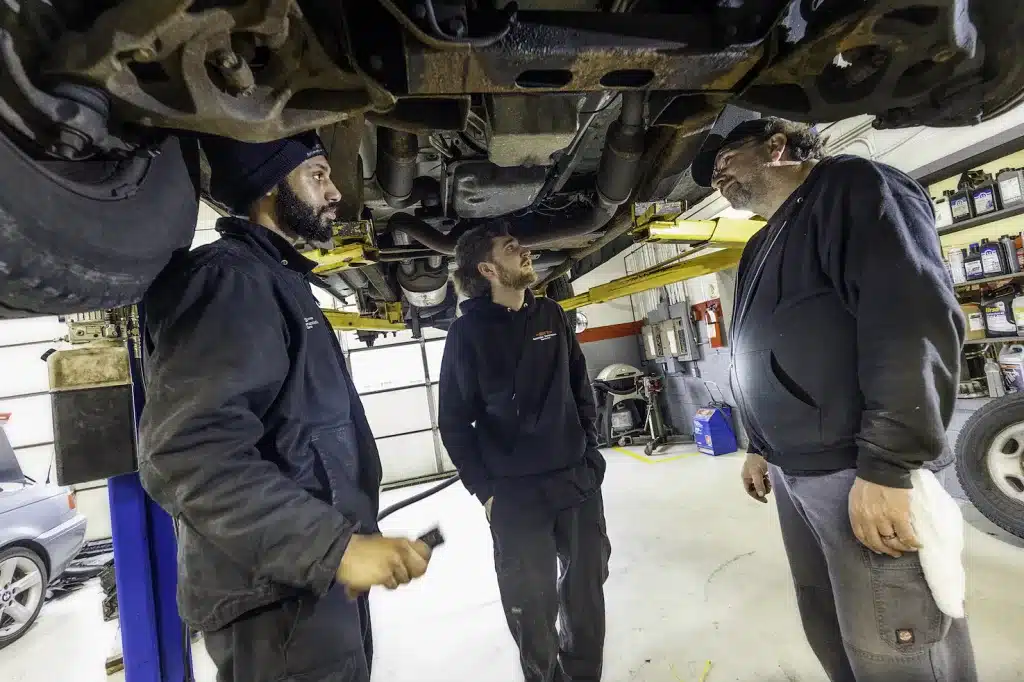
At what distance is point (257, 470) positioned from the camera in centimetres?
67

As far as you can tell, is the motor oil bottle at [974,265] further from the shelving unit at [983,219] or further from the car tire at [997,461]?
the car tire at [997,461]

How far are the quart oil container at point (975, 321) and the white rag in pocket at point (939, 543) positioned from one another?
2887 millimetres

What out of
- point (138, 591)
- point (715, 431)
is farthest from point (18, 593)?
point (715, 431)

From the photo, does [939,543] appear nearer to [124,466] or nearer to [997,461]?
[124,466]

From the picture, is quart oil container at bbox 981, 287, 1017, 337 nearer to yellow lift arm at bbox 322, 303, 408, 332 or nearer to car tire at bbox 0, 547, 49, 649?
yellow lift arm at bbox 322, 303, 408, 332

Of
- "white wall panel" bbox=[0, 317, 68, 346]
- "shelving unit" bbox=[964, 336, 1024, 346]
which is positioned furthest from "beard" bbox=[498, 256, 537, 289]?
"white wall panel" bbox=[0, 317, 68, 346]

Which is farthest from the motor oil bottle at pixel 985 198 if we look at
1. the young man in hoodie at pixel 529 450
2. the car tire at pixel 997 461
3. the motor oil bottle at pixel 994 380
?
the young man in hoodie at pixel 529 450

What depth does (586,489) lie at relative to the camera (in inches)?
62.4

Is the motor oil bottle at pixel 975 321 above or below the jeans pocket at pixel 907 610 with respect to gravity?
above

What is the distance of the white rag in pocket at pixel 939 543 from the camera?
80cm

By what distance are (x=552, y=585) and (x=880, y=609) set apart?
2.94ft

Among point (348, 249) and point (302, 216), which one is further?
point (348, 249)

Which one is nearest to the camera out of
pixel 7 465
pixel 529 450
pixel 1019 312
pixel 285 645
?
pixel 285 645

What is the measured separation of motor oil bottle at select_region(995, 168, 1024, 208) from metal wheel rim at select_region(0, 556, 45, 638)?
243 inches
